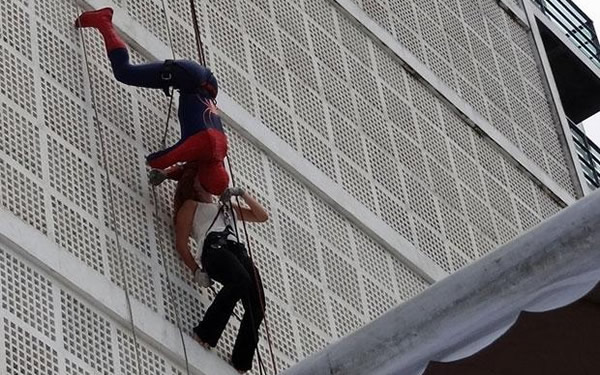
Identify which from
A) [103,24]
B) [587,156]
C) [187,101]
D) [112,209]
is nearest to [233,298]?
[112,209]

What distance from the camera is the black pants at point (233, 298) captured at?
10391 mm

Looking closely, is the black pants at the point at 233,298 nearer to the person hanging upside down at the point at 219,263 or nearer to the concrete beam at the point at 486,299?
the person hanging upside down at the point at 219,263

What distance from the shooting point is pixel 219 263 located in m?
10.5

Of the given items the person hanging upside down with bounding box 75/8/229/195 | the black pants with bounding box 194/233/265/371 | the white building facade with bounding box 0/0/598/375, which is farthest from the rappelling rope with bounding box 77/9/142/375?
the black pants with bounding box 194/233/265/371

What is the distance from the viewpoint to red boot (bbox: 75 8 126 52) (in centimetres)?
1098

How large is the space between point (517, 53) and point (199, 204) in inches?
320

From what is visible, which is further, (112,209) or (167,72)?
(167,72)

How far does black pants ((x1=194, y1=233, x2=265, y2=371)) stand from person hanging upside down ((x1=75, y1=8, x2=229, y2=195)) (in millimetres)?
444

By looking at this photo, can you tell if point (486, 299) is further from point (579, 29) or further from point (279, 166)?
point (579, 29)

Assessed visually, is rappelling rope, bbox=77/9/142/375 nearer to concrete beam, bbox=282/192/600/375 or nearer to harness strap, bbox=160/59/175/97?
harness strap, bbox=160/59/175/97

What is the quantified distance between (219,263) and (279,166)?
6.43ft

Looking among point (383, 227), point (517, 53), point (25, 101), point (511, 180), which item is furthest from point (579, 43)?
point (25, 101)

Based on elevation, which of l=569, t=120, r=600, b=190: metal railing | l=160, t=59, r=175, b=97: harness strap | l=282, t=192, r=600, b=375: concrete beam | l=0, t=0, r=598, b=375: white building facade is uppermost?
l=282, t=192, r=600, b=375: concrete beam

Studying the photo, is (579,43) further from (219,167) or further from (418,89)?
(219,167)
